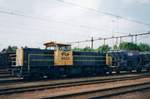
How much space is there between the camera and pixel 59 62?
24.6 meters

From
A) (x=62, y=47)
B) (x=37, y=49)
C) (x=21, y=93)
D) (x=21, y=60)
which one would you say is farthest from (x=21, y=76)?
(x=21, y=93)

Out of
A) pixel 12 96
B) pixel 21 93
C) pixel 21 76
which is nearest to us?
pixel 12 96

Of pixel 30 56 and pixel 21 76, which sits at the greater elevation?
pixel 30 56

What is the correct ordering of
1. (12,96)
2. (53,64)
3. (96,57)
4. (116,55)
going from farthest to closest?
(116,55) < (96,57) < (53,64) < (12,96)

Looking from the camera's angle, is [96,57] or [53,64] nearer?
[53,64]

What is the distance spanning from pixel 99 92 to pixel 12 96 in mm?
4495

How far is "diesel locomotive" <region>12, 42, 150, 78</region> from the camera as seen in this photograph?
73.7 ft

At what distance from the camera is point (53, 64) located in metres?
24.3

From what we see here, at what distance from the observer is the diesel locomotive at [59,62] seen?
22469 mm

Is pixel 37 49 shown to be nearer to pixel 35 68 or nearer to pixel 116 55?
pixel 35 68

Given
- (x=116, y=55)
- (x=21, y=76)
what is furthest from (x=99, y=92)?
(x=116, y=55)

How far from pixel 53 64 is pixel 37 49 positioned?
2.17 metres

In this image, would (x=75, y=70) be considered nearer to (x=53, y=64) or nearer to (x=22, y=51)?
(x=53, y=64)

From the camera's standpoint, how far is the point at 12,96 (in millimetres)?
12727
